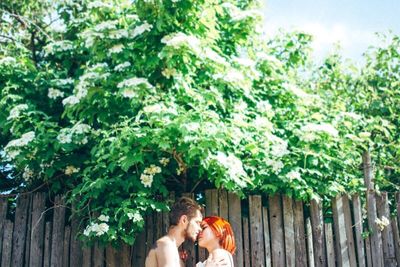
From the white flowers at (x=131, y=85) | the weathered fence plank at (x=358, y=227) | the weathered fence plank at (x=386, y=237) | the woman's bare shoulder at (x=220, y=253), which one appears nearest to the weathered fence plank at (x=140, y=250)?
the woman's bare shoulder at (x=220, y=253)

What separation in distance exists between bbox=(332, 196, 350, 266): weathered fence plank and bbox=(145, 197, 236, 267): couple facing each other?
1.18 meters

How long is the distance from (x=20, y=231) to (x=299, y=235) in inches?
120

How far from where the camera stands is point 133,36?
526 cm


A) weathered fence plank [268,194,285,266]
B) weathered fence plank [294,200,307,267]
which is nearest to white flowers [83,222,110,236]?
weathered fence plank [268,194,285,266]

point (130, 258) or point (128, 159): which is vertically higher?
point (128, 159)

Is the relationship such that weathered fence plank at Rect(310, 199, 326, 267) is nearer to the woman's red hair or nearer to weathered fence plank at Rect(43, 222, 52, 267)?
the woman's red hair

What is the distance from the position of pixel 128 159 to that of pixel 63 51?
251 centimetres

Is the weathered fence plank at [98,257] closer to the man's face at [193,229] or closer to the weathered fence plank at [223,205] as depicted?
the man's face at [193,229]

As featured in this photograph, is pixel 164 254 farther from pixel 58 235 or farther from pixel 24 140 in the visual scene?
pixel 24 140

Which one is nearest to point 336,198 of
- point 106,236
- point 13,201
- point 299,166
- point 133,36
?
point 299,166

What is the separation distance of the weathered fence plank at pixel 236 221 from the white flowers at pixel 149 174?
829 millimetres

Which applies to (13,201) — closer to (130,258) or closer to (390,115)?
(130,258)

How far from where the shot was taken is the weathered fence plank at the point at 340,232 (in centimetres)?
502

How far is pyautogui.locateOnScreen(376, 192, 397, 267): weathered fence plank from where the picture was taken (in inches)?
196
